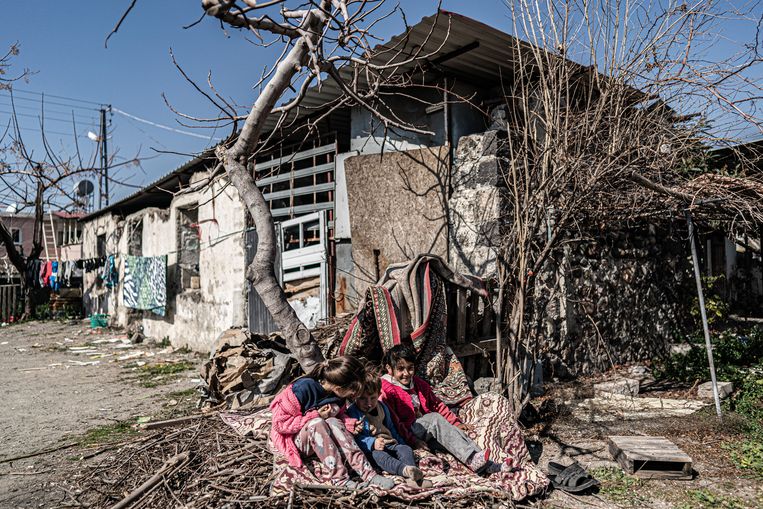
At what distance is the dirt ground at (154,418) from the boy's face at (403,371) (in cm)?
110

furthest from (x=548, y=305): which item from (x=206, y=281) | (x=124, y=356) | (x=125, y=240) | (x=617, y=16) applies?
(x=125, y=240)

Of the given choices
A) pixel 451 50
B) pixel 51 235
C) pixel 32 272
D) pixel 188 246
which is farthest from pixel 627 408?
pixel 51 235

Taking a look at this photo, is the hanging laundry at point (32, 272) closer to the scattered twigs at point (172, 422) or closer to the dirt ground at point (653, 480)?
the scattered twigs at point (172, 422)

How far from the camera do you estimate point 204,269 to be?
9.57 meters

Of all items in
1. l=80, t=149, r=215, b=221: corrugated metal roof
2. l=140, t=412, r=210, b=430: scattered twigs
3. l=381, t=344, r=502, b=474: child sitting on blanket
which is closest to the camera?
l=381, t=344, r=502, b=474: child sitting on blanket

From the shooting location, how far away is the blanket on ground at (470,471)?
3.10 metres

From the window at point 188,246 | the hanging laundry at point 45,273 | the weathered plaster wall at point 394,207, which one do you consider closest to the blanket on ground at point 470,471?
the weathered plaster wall at point 394,207

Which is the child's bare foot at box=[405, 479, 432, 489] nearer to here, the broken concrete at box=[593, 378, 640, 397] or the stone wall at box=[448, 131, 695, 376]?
the stone wall at box=[448, 131, 695, 376]

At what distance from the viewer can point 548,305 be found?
6.01 m

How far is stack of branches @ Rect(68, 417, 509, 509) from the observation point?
2996 millimetres

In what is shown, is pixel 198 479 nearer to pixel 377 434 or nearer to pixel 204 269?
pixel 377 434

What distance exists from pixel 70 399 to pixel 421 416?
16.6 feet

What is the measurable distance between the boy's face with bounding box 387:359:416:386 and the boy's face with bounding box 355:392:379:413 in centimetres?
36

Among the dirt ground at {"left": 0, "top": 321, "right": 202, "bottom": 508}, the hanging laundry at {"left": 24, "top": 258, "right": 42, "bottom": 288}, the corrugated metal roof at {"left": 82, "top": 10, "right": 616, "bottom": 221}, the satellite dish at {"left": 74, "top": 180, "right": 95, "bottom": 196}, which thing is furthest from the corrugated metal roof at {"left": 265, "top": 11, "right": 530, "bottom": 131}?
the hanging laundry at {"left": 24, "top": 258, "right": 42, "bottom": 288}
